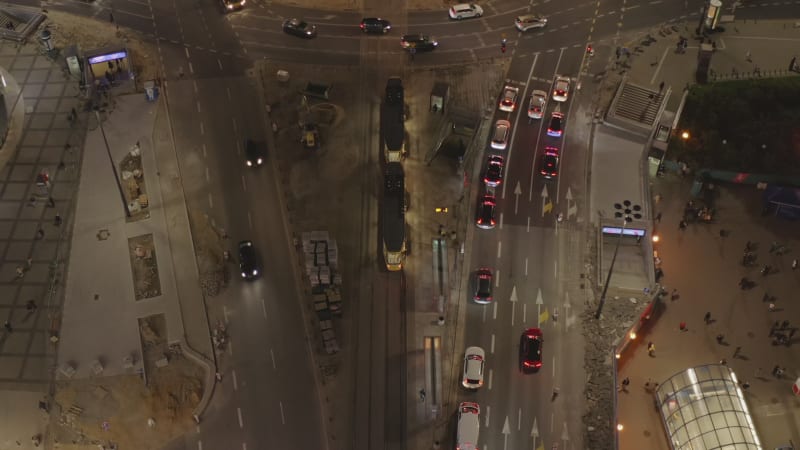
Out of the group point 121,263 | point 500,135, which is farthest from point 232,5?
point 500,135

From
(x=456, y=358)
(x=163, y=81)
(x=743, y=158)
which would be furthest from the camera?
(x=163, y=81)

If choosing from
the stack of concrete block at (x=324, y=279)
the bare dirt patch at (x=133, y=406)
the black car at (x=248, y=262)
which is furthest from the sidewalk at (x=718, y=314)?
the bare dirt patch at (x=133, y=406)

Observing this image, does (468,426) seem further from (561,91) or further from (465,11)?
(465,11)

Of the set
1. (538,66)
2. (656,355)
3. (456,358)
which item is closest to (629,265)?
(656,355)

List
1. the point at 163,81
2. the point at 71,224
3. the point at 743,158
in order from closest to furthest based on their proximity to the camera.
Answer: the point at 71,224 < the point at 743,158 < the point at 163,81

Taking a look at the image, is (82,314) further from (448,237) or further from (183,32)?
(183,32)

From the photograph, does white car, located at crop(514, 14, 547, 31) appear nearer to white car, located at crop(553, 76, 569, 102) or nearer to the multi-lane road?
the multi-lane road

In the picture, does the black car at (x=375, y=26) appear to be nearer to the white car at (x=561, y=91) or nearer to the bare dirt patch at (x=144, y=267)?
the white car at (x=561, y=91)
